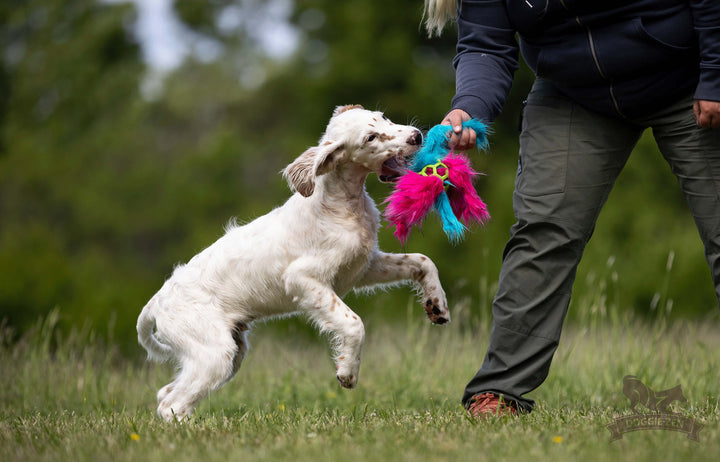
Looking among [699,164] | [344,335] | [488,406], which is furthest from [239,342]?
[699,164]

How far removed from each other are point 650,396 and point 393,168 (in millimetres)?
1702

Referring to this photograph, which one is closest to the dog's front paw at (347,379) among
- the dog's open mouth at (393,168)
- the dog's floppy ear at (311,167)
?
the dog's floppy ear at (311,167)

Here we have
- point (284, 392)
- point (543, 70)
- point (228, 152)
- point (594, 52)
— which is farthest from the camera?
point (228, 152)

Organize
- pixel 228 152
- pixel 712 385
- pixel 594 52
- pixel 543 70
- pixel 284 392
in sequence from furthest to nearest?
1. pixel 228 152
2. pixel 284 392
3. pixel 712 385
4. pixel 543 70
5. pixel 594 52

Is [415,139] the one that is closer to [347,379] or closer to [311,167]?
[311,167]

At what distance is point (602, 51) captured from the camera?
11.8 ft

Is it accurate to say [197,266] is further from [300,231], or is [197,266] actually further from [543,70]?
[543,70]

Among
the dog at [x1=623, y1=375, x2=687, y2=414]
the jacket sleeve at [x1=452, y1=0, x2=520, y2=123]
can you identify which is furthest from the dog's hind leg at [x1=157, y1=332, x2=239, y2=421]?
the dog at [x1=623, y1=375, x2=687, y2=414]

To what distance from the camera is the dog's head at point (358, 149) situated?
160 inches

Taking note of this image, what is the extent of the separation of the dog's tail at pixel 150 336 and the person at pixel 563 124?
1.73 m

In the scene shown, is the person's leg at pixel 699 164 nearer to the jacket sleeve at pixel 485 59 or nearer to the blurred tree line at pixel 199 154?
the jacket sleeve at pixel 485 59

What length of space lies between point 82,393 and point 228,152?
1038cm

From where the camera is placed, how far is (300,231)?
166 inches

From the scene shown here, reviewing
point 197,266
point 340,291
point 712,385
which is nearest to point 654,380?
point 712,385
